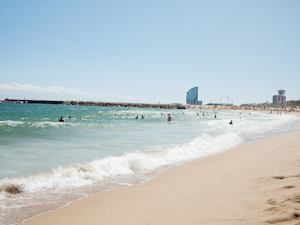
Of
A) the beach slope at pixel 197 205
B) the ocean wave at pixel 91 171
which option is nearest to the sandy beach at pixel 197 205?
the beach slope at pixel 197 205

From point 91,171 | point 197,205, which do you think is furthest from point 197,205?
point 91,171

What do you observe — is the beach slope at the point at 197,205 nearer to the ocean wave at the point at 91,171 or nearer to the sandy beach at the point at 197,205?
the sandy beach at the point at 197,205

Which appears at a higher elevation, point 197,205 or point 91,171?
point 197,205

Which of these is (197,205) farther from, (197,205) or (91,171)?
(91,171)

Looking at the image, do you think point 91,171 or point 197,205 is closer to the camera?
point 197,205

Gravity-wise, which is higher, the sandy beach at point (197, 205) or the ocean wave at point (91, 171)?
the sandy beach at point (197, 205)

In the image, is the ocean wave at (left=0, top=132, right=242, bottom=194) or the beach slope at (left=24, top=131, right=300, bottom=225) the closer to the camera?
the beach slope at (left=24, top=131, right=300, bottom=225)

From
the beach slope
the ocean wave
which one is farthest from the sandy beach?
the ocean wave

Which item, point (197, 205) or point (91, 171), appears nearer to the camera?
point (197, 205)

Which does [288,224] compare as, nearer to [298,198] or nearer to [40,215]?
[298,198]

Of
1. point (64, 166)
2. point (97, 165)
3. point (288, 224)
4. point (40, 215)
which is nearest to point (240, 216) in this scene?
point (288, 224)

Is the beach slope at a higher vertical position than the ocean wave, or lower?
higher

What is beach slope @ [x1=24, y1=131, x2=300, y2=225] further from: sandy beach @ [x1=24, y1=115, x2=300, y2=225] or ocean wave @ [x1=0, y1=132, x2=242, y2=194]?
ocean wave @ [x1=0, y1=132, x2=242, y2=194]

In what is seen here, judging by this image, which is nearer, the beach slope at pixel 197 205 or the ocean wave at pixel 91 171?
the beach slope at pixel 197 205
